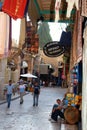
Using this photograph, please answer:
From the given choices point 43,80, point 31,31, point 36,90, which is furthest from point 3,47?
point 43,80

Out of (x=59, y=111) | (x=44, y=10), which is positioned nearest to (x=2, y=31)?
(x=44, y=10)

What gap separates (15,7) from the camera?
6.27 m

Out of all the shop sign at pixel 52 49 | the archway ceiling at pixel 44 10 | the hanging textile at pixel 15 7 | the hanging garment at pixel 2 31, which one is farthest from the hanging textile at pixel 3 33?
the shop sign at pixel 52 49

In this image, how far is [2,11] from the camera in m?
6.30

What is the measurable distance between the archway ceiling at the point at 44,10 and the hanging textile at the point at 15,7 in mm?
1930

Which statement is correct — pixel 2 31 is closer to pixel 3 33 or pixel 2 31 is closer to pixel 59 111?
pixel 3 33

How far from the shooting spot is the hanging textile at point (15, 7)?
6.26m

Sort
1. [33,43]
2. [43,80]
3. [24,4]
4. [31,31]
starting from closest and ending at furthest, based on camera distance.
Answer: [24,4]
[31,31]
[33,43]
[43,80]

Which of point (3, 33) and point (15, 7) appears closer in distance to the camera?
point (15, 7)

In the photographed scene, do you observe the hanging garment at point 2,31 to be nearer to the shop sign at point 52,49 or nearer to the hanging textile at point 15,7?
the hanging textile at point 15,7

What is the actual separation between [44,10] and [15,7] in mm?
3737

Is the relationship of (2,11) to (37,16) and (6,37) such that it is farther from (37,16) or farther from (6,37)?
(37,16)

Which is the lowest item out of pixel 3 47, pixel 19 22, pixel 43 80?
pixel 43 80

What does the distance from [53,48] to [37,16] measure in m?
1.77
